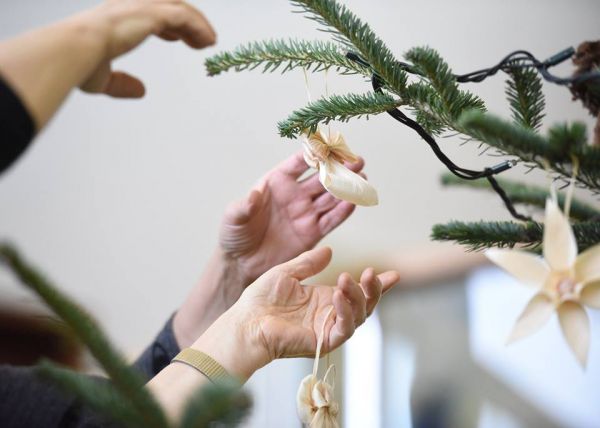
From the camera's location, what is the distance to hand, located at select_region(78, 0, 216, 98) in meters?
0.49

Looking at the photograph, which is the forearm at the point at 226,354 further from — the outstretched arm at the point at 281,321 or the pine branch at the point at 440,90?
the pine branch at the point at 440,90

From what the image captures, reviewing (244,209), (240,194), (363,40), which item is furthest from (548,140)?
(240,194)

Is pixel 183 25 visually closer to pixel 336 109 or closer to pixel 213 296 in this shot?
pixel 336 109

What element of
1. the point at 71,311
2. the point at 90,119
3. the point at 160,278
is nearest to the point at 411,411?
the point at 160,278

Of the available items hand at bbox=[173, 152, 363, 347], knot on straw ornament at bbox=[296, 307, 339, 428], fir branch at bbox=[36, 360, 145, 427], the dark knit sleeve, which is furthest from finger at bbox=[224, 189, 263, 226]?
fir branch at bbox=[36, 360, 145, 427]

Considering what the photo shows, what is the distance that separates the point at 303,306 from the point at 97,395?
1.62 feet

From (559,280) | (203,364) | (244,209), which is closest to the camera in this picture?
(559,280)

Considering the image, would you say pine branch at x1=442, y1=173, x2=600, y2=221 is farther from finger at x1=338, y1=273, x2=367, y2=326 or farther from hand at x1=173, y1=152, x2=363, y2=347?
hand at x1=173, y1=152, x2=363, y2=347

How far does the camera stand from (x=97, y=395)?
13.9 inches

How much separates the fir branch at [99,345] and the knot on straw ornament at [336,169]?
266 mm

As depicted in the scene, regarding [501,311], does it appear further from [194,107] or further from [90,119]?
[90,119]

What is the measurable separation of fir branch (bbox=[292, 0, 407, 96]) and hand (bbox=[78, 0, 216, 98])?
0.08 meters

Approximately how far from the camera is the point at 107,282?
198 cm

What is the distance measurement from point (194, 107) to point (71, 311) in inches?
68.9
